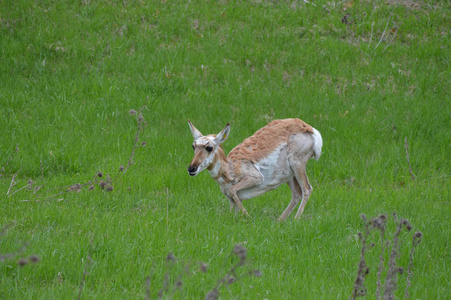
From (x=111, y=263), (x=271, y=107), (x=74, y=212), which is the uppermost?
(x=111, y=263)

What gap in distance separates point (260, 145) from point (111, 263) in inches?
131

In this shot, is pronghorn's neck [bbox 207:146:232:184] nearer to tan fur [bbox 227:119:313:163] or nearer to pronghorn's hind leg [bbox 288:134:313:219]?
tan fur [bbox 227:119:313:163]

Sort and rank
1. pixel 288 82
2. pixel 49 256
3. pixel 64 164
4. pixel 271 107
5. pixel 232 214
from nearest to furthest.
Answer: pixel 49 256
pixel 232 214
pixel 64 164
pixel 271 107
pixel 288 82

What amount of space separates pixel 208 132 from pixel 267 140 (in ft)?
9.07

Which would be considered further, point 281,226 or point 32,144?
point 32,144

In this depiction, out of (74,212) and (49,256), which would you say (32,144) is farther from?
(49,256)

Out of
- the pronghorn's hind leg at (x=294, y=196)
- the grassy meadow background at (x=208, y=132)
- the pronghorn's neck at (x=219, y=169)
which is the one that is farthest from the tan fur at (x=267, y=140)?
the grassy meadow background at (x=208, y=132)

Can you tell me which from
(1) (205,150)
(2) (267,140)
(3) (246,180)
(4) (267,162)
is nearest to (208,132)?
(2) (267,140)

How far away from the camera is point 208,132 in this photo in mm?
10750

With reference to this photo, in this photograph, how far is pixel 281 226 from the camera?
7320mm

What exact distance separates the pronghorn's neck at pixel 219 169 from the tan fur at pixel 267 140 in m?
0.36

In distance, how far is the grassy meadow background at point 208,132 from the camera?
19.0 feet

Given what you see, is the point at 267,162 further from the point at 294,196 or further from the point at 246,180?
the point at 294,196

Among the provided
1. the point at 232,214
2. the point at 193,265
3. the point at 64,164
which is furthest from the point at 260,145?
the point at 64,164
